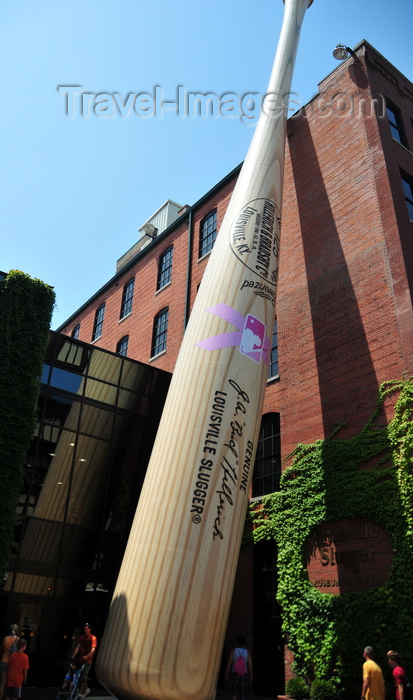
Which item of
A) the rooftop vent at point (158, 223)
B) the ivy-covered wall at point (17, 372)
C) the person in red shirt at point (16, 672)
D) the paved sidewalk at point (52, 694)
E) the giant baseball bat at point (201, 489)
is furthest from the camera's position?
the rooftop vent at point (158, 223)

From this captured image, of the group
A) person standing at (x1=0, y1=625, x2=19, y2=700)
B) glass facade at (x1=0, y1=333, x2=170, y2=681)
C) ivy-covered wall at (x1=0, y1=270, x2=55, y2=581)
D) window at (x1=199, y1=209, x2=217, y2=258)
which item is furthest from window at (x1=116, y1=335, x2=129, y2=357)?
person standing at (x1=0, y1=625, x2=19, y2=700)

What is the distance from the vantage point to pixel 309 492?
13555mm

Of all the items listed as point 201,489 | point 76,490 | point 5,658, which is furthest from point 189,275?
point 5,658

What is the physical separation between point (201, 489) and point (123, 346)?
60.8ft

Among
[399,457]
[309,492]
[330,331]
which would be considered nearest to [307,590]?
[309,492]

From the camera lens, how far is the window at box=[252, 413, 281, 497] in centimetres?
1567

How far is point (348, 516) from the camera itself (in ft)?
40.5

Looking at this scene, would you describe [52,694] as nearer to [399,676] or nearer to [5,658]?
[5,658]

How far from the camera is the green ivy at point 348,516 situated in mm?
11008

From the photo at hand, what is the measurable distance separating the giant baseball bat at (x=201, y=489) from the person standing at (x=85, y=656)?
267 cm

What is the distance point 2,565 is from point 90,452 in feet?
16.9

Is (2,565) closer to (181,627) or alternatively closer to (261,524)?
(181,627)

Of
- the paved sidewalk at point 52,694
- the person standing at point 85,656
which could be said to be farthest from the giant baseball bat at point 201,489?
the paved sidewalk at point 52,694

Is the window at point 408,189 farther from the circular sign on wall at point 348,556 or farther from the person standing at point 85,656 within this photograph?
the person standing at point 85,656
